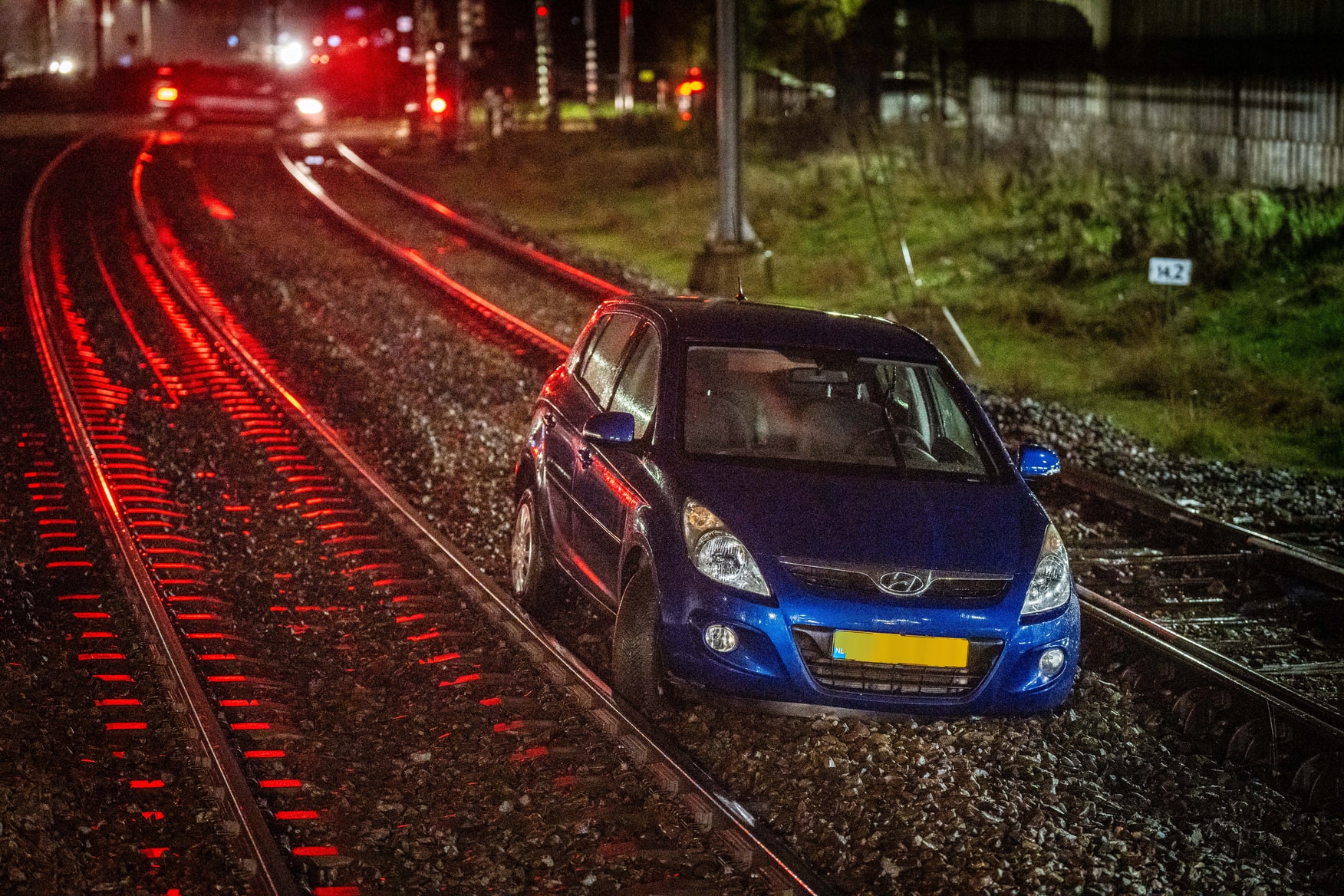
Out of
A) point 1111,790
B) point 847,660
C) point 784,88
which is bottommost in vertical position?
point 1111,790

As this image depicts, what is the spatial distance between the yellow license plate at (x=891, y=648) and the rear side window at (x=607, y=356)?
2.03 metres

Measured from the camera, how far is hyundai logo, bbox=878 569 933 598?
6.05m

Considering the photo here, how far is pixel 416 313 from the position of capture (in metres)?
17.6

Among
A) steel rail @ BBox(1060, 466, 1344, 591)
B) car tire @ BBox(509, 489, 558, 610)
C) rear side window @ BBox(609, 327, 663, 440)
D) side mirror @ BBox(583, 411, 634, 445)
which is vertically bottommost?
steel rail @ BBox(1060, 466, 1344, 591)

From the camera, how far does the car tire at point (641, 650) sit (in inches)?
255

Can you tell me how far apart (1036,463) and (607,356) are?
2.07 meters

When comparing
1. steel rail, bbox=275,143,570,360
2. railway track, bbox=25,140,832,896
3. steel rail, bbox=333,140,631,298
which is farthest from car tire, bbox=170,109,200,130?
railway track, bbox=25,140,832,896

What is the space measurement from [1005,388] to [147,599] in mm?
8779

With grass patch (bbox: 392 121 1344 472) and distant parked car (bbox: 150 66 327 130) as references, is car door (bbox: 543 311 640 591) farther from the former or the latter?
distant parked car (bbox: 150 66 327 130)

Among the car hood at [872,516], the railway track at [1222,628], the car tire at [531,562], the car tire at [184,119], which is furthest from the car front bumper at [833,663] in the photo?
the car tire at [184,119]

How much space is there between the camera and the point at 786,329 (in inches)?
290

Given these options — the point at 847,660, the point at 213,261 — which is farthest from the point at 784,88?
the point at 847,660

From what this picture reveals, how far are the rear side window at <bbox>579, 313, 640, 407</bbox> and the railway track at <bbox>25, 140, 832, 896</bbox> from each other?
1.09 meters

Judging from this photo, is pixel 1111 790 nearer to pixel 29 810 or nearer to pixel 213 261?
pixel 29 810
